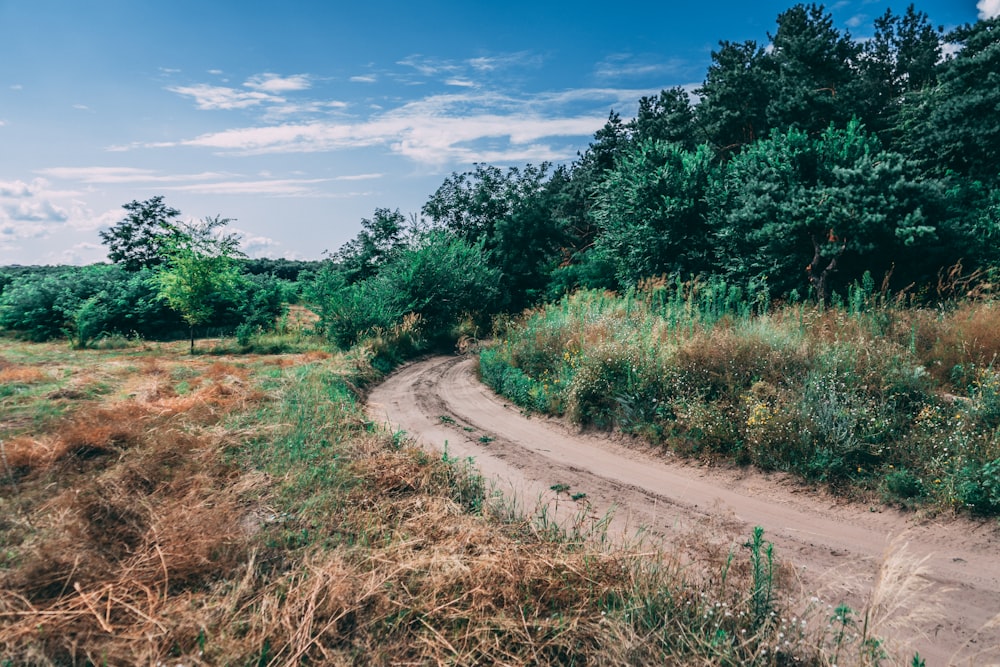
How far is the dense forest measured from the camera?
13242 millimetres

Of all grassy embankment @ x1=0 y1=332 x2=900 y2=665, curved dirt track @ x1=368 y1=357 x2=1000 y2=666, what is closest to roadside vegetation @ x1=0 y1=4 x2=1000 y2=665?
grassy embankment @ x1=0 y1=332 x2=900 y2=665

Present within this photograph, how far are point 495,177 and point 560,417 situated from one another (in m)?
19.3

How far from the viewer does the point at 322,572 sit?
3.95 meters

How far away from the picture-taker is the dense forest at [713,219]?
13.2 m

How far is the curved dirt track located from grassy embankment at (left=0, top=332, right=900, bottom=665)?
571mm

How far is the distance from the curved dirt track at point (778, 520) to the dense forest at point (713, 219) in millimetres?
6302

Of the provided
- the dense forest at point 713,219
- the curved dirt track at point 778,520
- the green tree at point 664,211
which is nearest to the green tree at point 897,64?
the dense forest at point 713,219

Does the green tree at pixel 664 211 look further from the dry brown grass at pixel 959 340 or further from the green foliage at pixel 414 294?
the dry brown grass at pixel 959 340

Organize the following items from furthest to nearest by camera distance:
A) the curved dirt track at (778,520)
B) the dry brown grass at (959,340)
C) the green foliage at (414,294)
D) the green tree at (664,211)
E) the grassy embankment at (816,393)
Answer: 1. the green tree at (664,211)
2. the green foliage at (414,294)
3. the dry brown grass at (959,340)
4. the grassy embankment at (816,393)
5. the curved dirt track at (778,520)

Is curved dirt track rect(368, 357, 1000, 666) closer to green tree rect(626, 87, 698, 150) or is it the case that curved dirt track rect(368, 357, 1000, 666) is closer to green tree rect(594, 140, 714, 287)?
green tree rect(594, 140, 714, 287)

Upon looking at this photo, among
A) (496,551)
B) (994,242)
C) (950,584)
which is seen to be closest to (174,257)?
(496,551)

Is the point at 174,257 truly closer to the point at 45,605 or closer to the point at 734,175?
the point at 45,605

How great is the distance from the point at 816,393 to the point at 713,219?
35.3 feet

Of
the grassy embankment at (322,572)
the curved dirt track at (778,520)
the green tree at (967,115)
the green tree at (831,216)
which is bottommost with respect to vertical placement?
the curved dirt track at (778,520)
